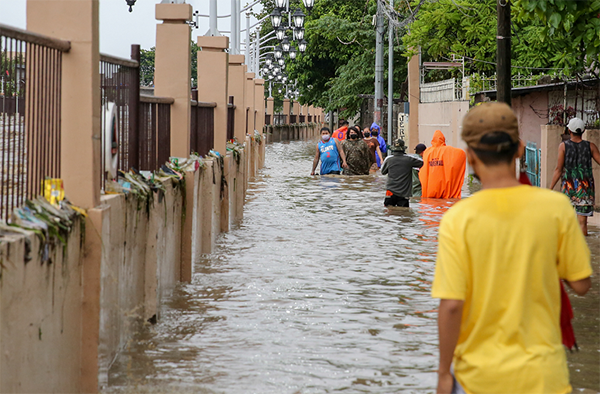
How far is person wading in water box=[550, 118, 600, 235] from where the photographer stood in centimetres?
1162

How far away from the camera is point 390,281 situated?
9789mm

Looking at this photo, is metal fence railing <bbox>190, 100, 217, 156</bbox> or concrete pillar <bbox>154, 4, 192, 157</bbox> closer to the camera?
concrete pillar <bbox>154, 4, 192, 157</bbox>

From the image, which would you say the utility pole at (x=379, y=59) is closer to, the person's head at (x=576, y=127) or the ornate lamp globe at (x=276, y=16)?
the ornate lamp globe at (x=276, y=16)

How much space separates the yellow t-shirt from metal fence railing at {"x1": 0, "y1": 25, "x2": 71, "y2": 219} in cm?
235

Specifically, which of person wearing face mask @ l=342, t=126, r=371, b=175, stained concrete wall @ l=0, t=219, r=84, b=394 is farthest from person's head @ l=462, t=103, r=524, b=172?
person wearing face mask @ l=342, t=126, r=371, b=175

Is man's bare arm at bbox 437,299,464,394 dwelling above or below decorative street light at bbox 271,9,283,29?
below

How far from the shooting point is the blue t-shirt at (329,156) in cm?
2447

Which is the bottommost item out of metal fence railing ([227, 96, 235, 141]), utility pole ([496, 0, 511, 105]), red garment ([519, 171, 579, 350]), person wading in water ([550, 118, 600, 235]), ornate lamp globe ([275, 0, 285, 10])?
red garment ([519, 171, 579, 350])

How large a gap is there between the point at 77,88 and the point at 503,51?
7.12 meters

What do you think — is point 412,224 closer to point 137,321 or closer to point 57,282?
point 137,321

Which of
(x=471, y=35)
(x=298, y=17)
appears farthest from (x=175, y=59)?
(x=298, y=17)

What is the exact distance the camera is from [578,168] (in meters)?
11.7

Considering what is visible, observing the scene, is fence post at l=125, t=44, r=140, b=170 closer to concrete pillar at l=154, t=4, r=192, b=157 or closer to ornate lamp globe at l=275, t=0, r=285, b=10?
concrete pillar at l=154, t=4, r=192, b=157

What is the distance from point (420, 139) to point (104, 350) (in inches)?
1175
